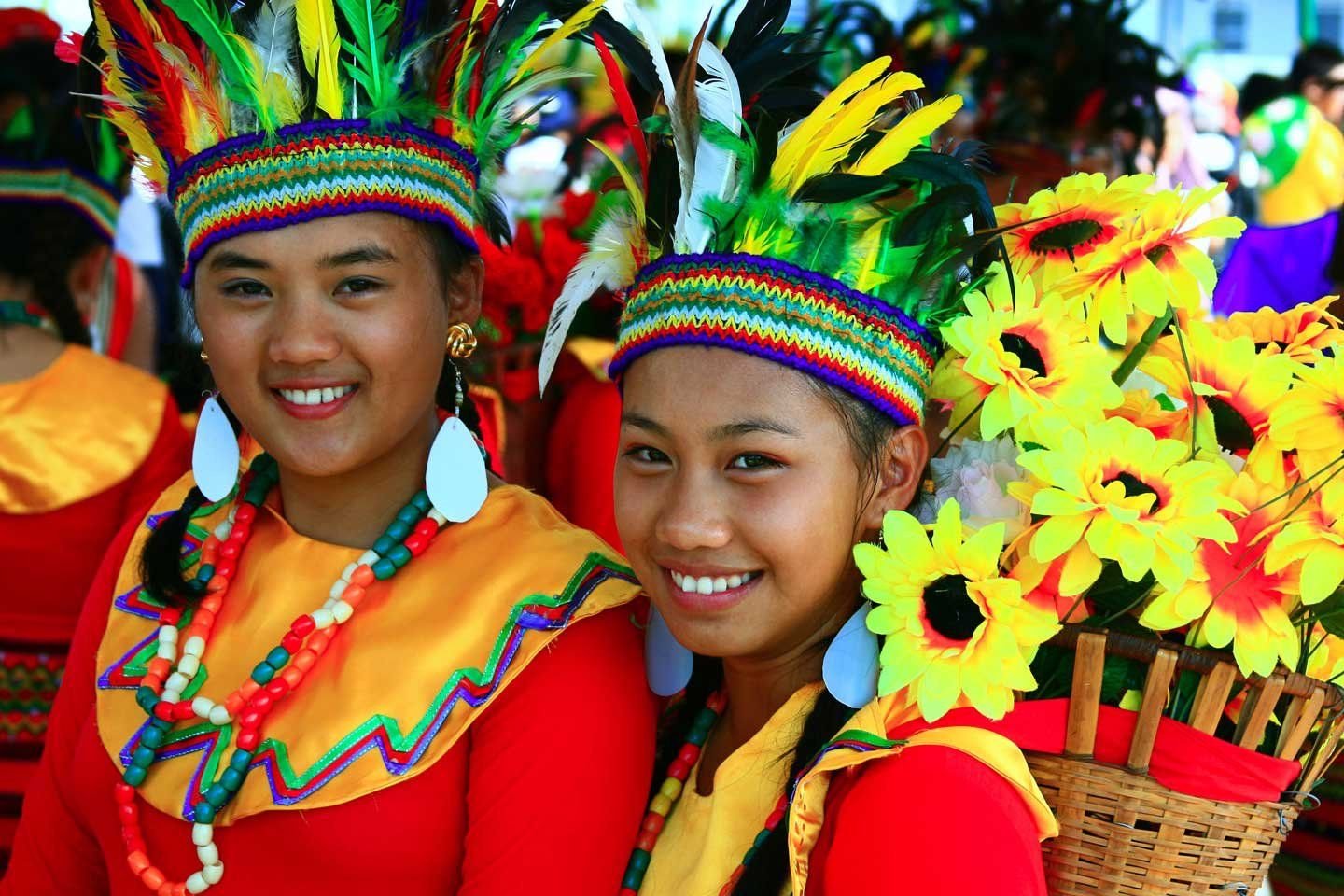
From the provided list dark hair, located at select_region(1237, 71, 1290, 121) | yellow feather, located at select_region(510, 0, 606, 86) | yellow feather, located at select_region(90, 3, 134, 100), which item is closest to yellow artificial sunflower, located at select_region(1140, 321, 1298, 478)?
yellow feather, located at select_region(510, 0, 606, 86)

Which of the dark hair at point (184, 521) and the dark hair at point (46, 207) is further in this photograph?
the dark hair at point (46, 207)

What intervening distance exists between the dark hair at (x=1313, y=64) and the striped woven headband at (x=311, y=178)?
4924mm

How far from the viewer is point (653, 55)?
6.28 feet

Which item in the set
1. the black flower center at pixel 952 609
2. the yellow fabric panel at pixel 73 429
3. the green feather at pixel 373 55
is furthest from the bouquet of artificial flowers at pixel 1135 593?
the yellow fabric panel at pixel 73 429

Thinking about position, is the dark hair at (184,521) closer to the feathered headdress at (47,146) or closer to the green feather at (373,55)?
the green feather at (373,55)

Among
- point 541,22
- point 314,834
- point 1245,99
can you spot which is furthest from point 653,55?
point 1245,99

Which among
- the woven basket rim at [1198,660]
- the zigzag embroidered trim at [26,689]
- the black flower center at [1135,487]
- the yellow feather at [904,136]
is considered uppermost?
the yellow feather at [904,136]

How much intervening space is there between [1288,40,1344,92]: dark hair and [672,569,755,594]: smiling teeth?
197 inches

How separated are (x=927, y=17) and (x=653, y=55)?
360cm

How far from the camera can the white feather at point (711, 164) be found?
1.83 m

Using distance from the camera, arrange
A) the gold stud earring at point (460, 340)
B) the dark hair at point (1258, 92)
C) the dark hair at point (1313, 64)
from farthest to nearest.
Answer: the dark hair at point (1313, 64) < the dark hair at point (1258, 92) < the gold stud earring at point (460, 340)

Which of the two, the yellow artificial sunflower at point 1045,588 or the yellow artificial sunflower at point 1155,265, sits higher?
the yellow artificial sunflower at point 1155,265

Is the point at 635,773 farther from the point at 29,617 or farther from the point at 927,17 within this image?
the point at 927,17

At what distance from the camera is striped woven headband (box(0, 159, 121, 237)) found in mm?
3249
